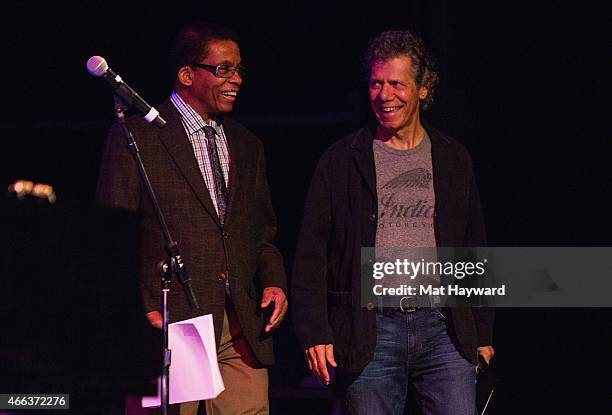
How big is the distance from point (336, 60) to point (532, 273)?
2.29 metres

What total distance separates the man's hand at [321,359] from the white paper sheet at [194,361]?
0.32 m

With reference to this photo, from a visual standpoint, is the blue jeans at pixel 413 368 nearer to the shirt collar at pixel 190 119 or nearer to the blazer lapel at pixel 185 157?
the blazer lapel at pixel 185 157

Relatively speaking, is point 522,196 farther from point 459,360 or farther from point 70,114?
point 70,114

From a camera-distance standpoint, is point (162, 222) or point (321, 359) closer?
point (162, 222)

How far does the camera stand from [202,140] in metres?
3.67

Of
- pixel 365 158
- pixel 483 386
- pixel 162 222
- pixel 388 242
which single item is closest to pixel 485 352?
pixel 483 386

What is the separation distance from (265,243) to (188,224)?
36 centimetres

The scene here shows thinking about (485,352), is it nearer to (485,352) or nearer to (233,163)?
(485,352)

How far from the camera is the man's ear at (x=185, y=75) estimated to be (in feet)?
12.2

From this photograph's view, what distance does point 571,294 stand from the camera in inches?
186

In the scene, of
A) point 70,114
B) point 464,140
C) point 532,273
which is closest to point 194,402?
point 532,273

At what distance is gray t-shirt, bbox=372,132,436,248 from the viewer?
3457 mm

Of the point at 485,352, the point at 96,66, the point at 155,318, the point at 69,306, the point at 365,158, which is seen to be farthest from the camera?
the point at 485,352

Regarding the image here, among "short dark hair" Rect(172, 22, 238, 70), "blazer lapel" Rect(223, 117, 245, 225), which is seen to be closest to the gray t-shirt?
"blazer lapel" Rect(223, 117, 245, 225)
